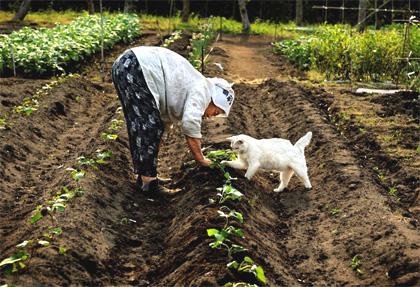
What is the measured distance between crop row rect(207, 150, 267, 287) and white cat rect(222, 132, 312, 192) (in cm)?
55

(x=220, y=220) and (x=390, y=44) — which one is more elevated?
(x=390, y=44)

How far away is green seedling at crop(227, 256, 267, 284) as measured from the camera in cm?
460

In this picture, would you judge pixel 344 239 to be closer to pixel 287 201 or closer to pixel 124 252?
pixel 287 201

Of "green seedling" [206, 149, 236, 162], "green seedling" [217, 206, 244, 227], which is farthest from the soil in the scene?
"green seedling" [206, 149, 236, 162]

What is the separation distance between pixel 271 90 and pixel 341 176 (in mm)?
6148

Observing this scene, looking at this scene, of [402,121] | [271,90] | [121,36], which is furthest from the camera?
[121,36]

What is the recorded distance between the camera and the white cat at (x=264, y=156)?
280 inches

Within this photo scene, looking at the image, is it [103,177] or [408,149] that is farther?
[408,149]

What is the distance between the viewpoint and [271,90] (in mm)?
13695

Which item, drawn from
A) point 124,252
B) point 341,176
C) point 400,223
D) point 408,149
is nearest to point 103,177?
point 124,252

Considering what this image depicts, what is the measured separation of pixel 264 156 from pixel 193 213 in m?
1.21

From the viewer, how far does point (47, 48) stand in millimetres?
15125

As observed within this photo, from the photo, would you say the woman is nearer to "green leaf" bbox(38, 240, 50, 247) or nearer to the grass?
"green leaf" bbox(38, 240, 50, 247)

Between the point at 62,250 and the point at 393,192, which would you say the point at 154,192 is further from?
the point at 393,192
